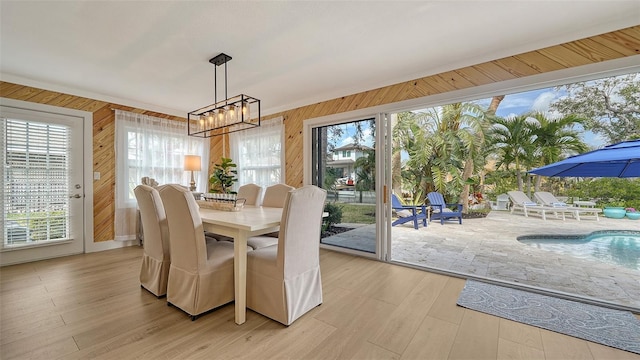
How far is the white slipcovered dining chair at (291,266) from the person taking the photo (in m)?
1.86

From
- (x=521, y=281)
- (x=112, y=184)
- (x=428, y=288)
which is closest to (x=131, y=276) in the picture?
(x=112, y=184)

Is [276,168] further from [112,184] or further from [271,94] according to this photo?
[112,184]

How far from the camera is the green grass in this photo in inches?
138

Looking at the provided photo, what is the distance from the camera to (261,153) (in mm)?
4688

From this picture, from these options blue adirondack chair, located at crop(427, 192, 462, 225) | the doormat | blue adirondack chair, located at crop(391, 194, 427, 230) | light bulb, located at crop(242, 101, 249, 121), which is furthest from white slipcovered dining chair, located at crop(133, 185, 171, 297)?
blue adirondack chair, located at crop(427, 192, 462, 225)

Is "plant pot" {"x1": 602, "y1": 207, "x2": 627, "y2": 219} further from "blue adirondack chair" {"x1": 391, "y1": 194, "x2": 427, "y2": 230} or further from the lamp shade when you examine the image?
the lamp shade

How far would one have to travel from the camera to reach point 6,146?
3141 mm

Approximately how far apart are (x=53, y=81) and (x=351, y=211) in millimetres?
4367

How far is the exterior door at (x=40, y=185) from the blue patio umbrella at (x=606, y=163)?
257 inches

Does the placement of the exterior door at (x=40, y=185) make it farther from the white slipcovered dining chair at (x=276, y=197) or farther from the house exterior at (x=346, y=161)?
the house exterior at (x=346, y=161)

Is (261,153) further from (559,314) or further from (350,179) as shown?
(559,314)

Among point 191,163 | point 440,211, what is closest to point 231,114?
point 191,163

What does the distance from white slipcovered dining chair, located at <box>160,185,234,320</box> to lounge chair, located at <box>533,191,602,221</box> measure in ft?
22.4

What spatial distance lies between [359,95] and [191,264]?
2889 mm
